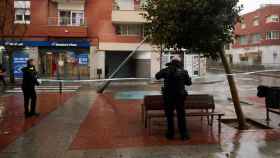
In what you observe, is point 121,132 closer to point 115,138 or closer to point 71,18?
point 115,138

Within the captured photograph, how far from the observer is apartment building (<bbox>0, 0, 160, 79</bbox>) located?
34125 millimetres

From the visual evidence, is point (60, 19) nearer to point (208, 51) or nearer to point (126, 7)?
point (126, 7)

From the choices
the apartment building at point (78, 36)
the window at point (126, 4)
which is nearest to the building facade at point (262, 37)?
the window at point (126, 4)

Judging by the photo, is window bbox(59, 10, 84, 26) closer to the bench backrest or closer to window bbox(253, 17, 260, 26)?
the bench backrest

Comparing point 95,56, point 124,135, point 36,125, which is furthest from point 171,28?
point 95,56

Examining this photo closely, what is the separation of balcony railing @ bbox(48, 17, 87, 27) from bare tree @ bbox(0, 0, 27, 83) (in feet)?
8.32

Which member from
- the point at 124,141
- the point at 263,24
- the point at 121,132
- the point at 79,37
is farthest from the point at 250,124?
the point at 263,24

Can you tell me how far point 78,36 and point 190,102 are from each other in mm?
26058

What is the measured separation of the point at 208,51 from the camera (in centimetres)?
947

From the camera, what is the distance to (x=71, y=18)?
35.3 meters

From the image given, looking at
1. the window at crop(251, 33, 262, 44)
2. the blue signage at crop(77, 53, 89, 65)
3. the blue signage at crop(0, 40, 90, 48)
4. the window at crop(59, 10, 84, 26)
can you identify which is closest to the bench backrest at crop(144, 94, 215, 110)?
the blue signage at crop(0, 40, 90, 48)

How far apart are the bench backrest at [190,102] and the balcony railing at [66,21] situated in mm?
26367

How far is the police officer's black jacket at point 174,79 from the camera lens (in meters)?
8.01

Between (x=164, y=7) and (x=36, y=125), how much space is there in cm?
450
